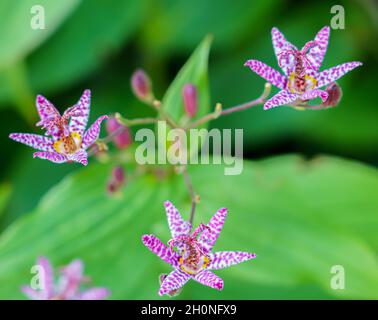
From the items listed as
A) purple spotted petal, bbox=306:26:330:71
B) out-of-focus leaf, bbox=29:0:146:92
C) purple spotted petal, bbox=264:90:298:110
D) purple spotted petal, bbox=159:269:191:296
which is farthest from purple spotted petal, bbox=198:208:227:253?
out-of-focus leaf, bbox=29:0:146:92

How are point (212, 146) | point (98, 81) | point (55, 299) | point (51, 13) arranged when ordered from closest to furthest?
point (55, 299)
point (51, 13)
point (212, 146)
point (98, 81)

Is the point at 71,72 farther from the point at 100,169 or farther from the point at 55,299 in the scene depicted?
the point at 55,299

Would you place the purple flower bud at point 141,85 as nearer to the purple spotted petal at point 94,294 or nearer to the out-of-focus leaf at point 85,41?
the purple spotted petal at point 94,294

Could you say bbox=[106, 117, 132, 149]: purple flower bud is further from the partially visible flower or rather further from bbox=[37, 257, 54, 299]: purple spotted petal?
bbox=[37, 257, 54, 299]: purple spotted petal

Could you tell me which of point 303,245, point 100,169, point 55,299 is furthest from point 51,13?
point 303,245

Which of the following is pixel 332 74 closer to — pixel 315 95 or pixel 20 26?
pixel 315 95

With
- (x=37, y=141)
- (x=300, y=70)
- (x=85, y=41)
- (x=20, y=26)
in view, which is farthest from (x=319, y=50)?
(x=85, y=41)
